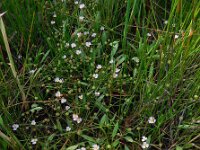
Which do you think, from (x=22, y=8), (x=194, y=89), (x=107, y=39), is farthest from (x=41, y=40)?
(x=194, y=89)

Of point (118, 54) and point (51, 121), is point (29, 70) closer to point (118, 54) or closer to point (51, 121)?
point (51, 121)

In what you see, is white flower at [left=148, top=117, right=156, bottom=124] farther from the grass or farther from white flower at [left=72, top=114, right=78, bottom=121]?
white flower at [left=72, top=114, right=78, bottom=121]

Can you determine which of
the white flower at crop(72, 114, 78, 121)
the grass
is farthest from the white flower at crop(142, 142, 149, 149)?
the white flower at crop(72, 114, 78, 121)

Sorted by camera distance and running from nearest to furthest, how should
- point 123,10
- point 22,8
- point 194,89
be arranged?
point 194,89
point 22,8
point 123,10

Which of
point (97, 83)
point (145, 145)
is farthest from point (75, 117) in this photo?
point (145, 145)

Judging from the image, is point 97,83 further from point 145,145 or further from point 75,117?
point 145,145

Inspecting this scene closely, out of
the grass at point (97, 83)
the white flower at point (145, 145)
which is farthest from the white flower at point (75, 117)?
the white flower at point (145, 145)

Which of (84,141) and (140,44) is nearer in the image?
(84,141)

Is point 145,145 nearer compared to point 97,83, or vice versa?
point 145,145
